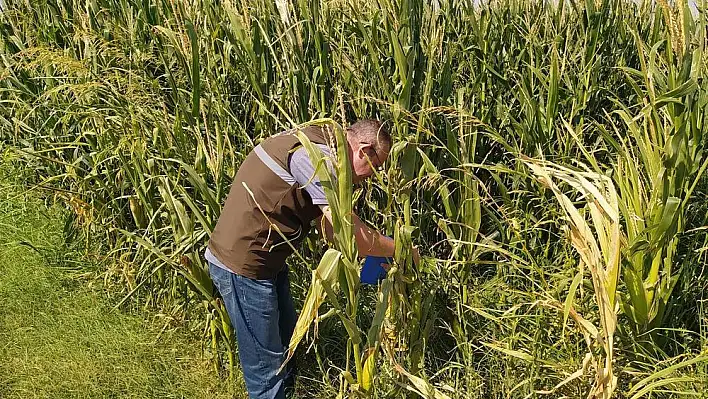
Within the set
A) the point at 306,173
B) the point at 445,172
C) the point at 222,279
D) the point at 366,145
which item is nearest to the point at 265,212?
the point at 306,173

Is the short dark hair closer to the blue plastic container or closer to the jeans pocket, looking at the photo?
the blue plastic container

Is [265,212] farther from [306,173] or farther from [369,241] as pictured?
[369,241]

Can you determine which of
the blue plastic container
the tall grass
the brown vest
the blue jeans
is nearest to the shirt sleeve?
the brown vest

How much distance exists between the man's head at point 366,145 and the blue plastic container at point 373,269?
1.05 feet

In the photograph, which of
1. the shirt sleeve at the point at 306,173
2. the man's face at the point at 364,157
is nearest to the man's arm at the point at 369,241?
the shirt sleeve at the point at 306,173

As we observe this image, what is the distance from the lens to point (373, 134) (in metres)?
2.40

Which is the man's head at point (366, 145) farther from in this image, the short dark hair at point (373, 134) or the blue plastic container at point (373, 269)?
the blue plastic container at point (373, 269)

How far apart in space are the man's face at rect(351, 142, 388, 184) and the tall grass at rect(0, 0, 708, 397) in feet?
0.63

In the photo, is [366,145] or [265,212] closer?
[366,145]

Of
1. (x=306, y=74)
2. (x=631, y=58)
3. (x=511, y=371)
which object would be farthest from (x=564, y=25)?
(x=511, y=371)

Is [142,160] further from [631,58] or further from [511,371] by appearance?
[631,58]

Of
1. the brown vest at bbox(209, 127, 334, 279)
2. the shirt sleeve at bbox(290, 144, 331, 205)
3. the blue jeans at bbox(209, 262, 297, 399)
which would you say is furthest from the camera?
the blue jeans at bbox(209, 262, 297, 399)

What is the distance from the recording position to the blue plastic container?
8.59 feet

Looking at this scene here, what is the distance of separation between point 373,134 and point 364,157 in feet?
0.26
